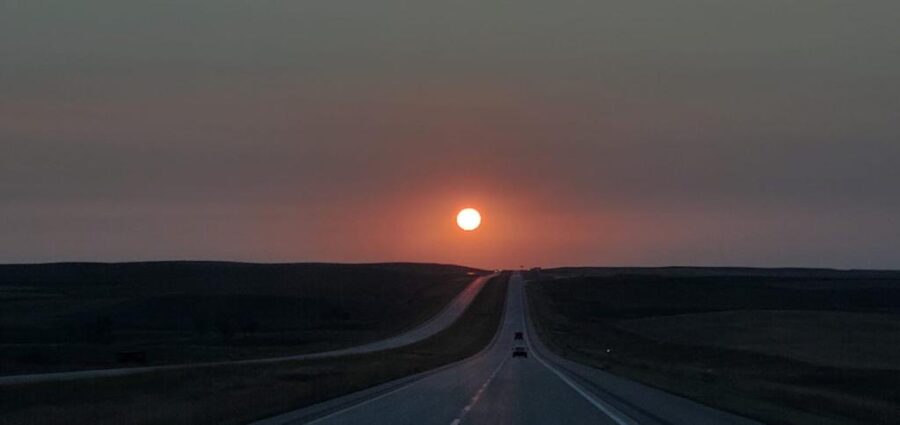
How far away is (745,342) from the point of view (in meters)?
102

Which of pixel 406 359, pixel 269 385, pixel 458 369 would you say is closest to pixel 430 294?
pixel 406 359

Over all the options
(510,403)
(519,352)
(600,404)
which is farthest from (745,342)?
(510,403)

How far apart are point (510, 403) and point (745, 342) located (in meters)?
65.1

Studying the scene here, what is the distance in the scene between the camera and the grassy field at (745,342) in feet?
157

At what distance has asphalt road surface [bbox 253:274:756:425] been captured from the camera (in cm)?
3456

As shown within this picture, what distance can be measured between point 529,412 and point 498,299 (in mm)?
120807

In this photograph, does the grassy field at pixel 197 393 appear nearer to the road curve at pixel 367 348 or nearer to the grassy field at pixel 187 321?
the road curve at pixel 367 348

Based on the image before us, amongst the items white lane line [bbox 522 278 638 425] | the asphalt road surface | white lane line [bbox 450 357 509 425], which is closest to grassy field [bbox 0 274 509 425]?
the asphalt road surface

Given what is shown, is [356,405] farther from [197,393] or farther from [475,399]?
[197,393]

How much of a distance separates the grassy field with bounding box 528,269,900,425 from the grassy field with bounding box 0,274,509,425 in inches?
467

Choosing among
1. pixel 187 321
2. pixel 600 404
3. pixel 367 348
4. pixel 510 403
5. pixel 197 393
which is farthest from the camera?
pixel 187 321

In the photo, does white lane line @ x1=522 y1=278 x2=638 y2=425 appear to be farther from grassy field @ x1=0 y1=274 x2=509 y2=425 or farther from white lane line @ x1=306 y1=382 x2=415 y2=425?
grassy field @ x1=0 y1=274 x2=509 y2=425

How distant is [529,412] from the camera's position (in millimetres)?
36312

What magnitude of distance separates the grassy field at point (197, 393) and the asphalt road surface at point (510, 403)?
4.70ft
